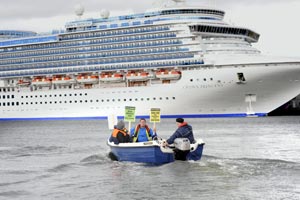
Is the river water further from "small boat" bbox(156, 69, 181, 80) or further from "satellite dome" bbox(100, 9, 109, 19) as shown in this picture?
"satellite dome" bbox(100, 9, 109, 19)

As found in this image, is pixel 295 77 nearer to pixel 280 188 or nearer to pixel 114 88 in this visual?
pixel 114 88

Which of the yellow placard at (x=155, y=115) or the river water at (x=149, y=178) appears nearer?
the river water at (x=149, y=178)

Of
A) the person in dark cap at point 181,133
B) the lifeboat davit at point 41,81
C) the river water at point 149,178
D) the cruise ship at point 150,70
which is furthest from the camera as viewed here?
the lifeboat davit at point 41,81

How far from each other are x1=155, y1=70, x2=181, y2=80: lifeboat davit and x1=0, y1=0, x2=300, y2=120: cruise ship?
12 centimetres

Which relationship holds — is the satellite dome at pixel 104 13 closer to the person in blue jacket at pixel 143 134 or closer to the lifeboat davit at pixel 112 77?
the lifeboat davit at pixel 112 77

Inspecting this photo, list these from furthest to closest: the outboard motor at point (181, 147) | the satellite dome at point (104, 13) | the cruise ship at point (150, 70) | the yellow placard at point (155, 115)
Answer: the satellite dome at point (104, 13)
the cruise ship at point (150, 70)
the yellow placard at point (155, 115)
the outboard motor at point (181, 147)

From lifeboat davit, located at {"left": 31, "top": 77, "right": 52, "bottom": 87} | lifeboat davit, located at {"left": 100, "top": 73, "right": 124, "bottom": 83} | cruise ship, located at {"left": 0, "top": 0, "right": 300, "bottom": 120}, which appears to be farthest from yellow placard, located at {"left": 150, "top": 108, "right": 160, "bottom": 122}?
lifeboat davit, located at {"left": 31, "top": 77, "right": 52, "bottom": 87}

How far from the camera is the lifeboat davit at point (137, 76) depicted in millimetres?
83062

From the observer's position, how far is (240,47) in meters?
82.2

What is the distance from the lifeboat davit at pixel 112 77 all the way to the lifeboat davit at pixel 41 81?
844 centimetres


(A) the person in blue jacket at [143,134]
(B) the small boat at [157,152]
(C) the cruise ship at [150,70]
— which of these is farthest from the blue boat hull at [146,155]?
(C) the cruise ship at [150,70]

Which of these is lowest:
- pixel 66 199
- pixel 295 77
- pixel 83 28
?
pixel 66 199

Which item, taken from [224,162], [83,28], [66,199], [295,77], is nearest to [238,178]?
[224,162]

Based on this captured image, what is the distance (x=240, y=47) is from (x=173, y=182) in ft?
194
